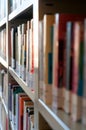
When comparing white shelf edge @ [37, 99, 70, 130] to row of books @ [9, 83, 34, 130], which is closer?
white shelf edge @ [37, 99, 70, 130]

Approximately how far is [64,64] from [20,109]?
0.94m

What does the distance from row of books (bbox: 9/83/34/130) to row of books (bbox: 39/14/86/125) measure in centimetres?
50

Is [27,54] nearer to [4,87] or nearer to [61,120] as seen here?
[61,120]

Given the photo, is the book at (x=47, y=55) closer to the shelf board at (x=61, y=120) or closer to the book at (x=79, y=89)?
the shelf board at (x=61, y=120)

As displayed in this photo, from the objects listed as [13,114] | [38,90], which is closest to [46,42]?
[38,90]

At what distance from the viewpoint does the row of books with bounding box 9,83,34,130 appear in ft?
4.34

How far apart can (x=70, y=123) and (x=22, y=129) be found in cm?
93

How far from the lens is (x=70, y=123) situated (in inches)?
23.6

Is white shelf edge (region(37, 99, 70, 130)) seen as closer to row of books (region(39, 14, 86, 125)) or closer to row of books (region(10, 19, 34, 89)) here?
row of books (region(39, 14, 86, 125))

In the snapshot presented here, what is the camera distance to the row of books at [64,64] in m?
0.56

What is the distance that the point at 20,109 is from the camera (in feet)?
5.03

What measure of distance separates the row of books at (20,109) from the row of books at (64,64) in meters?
0.50

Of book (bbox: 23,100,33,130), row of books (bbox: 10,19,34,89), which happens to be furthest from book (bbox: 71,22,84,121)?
book (bbox: 23,100,33,130)

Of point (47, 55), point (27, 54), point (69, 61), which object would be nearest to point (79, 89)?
point (69, 61)
